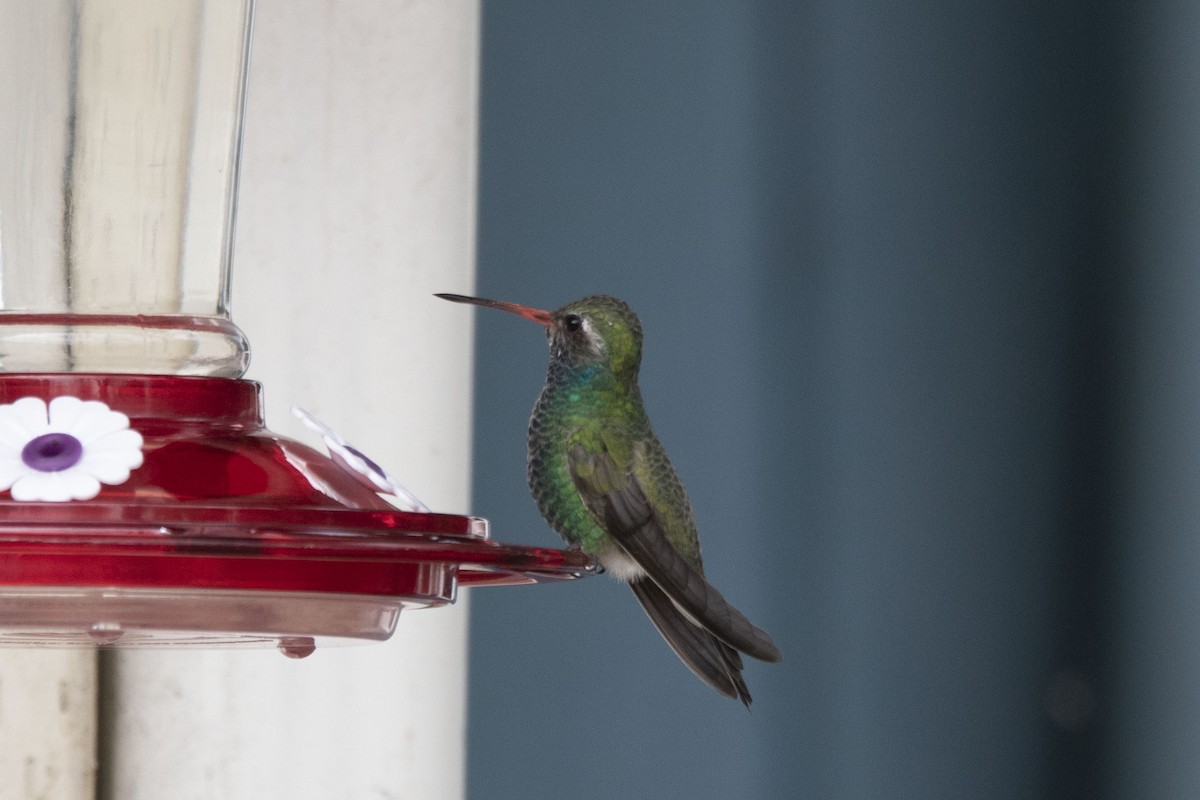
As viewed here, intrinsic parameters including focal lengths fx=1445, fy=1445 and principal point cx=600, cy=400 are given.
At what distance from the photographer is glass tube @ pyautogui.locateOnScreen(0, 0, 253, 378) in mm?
1005

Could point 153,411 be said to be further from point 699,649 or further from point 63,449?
point 699,649

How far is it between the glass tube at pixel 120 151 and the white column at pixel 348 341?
0.74 m

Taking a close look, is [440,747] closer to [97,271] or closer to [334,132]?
[334,132]

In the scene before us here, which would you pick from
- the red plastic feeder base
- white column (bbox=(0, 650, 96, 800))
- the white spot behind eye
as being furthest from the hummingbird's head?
white column (bbox=(0, 650, 96, 800))

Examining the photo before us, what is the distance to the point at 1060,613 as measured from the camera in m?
1.83

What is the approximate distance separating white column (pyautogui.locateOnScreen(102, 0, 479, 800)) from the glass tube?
737 millimetres

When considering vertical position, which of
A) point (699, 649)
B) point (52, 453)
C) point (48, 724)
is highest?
point (52, 453)

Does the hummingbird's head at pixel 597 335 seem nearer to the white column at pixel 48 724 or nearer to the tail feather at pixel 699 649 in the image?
the tail feather at pixel 699 649

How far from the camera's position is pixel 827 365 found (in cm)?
186

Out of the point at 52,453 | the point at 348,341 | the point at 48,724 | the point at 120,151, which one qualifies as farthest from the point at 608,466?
the point at 48,724

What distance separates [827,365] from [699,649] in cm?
84

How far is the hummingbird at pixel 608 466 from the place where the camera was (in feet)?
3.62

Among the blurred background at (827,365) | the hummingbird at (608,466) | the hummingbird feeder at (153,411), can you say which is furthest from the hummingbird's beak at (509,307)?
the blurred background at (827,365)

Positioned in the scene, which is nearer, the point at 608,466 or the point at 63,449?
the point at 63,449
